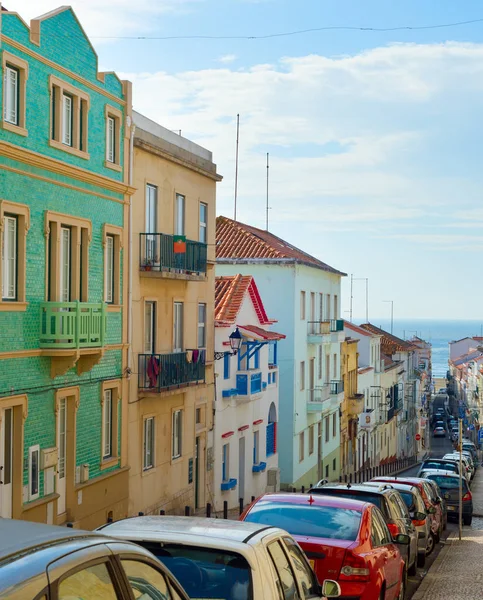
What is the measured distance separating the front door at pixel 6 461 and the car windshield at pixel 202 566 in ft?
37.4

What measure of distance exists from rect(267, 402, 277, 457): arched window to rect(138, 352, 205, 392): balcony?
36.1 feet

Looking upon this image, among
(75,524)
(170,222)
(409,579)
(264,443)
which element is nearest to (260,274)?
(264,443)

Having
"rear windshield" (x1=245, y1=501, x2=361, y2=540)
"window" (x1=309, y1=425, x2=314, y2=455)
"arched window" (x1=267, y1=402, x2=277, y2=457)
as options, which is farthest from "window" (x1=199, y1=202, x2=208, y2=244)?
"rear windshield" (x1=245, y1=501, x2=361, y2=540)

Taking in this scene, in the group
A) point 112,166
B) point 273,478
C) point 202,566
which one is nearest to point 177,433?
point 112,166

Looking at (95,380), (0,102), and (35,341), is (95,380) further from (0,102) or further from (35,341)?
(0,102)

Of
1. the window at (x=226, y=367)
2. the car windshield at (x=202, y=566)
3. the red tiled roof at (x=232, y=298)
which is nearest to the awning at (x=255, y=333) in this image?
the red tiled roof at (x=232, y=298)

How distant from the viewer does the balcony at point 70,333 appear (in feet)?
60.8

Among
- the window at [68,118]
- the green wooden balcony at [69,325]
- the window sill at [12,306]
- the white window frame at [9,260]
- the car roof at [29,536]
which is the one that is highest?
the window at [68,118]

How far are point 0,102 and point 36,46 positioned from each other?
1.89m

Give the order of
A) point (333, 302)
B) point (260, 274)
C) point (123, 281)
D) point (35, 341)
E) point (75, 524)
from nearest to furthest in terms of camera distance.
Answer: point (35, 341) → point (75, 524) → point (123, 281) → point (260, 274) → point (333, 302)

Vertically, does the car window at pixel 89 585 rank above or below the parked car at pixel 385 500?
above

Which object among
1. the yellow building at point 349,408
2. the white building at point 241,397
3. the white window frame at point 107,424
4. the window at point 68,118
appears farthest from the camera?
the yellow building at point 349,408

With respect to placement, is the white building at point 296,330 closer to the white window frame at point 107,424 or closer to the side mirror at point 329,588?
the white window frame at point 107,424

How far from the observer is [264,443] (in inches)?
1366
